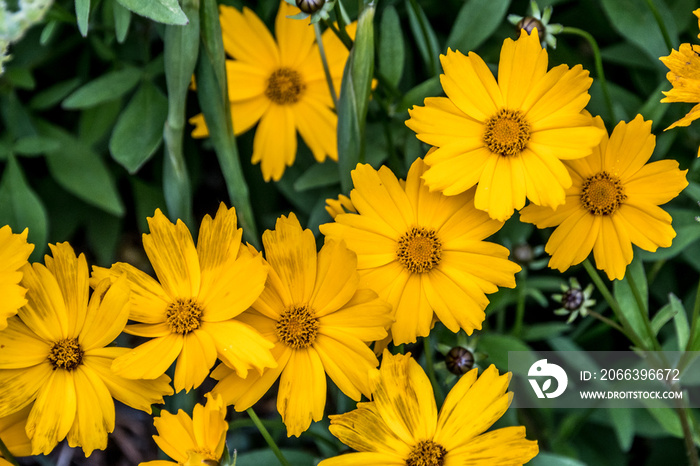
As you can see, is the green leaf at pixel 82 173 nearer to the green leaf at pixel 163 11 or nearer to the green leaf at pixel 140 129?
the green leaf at pixel 140 129

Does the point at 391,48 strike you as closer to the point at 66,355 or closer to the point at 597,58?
the point at 597,58

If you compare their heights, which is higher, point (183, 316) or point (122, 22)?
point (122, 22)

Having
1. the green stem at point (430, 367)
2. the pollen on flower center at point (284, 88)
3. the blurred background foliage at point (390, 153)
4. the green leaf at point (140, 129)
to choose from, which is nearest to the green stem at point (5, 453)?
the blurred background foliage at point (390, 153)

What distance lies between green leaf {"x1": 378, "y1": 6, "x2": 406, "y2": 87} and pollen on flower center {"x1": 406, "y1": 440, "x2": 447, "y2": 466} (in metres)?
0.53

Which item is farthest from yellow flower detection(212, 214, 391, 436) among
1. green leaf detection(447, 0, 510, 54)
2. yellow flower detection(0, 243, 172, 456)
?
green leaf detection(447, 0, 510, 54)

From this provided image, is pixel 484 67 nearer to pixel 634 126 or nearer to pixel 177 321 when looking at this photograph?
pixel 634 126

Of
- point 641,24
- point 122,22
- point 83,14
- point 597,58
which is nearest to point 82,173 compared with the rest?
point 122,22

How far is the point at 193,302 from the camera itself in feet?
2.54

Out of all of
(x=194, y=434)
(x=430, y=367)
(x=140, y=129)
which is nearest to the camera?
(x=194, y=434)

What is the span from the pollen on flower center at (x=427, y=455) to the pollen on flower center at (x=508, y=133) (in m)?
0.32

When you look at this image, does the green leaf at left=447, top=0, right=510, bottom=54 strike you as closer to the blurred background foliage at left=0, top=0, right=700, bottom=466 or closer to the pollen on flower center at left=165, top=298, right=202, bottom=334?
the blurred background foliage at left=0, top=0, right=700, bottom=466

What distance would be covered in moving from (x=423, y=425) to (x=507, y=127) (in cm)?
33

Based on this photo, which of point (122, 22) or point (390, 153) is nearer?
point (122, 22)

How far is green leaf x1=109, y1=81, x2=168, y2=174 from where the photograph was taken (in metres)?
0.98
